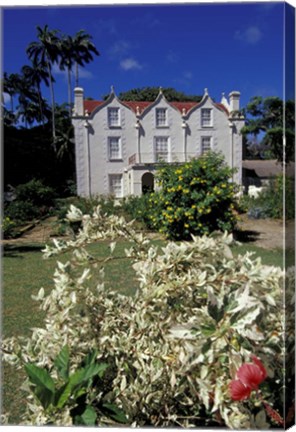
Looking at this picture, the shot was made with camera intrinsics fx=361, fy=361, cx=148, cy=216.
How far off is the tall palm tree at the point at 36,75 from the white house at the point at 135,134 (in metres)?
0.14

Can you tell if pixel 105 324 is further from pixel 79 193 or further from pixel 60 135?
pixel 60 135

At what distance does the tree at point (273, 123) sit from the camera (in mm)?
1044

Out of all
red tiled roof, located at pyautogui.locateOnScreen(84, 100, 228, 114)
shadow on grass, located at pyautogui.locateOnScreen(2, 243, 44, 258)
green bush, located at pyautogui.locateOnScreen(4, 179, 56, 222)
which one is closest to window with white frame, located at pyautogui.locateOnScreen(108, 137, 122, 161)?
red tiled roof, located at pyautogui.locateOnScreen(84, 100, 228, 114)

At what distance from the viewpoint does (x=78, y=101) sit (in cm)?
143

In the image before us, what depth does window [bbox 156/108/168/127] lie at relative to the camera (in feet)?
4.86

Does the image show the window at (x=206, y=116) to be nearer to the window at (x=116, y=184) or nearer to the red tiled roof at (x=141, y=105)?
the red tiled roof at (x=141, y=105)

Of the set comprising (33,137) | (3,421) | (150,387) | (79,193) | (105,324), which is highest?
(33,137)

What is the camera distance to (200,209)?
3611 mm

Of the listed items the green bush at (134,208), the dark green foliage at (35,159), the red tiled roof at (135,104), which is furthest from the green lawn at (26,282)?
the red tiled roof at (135,104)

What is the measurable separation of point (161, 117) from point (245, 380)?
1094 mm

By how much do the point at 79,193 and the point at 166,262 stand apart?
28.2 inches

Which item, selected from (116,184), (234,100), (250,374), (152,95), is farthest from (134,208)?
(250,374)

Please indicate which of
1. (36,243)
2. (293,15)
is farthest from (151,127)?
(36,243)

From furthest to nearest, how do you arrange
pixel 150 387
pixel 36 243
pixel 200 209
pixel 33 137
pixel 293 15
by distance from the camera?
pixel 200 209 → pixel 36 243 → pixel 33 137 → pixel 293 15 → pixel 150 387
